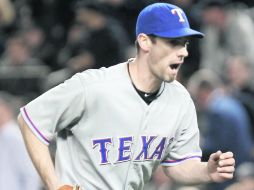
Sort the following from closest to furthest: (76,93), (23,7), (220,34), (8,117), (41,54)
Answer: (76,93), (8,117), (220,34), (41,54), (23,7)

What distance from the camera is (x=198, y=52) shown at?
41.2 feet

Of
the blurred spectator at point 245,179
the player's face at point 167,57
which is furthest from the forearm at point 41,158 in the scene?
the blurred spectator at point 245,179

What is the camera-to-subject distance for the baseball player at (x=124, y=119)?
609cm

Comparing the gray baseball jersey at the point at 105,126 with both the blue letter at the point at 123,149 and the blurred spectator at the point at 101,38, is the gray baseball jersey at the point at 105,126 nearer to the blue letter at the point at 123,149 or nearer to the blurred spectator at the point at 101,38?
the blue letter at the point at 123,149

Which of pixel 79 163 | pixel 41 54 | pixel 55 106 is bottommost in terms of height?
pixel 41 54

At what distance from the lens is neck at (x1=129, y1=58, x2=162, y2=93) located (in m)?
6.27

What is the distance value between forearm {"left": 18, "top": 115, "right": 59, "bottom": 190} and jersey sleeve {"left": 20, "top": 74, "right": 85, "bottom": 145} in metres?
0.03

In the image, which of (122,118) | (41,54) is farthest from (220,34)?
(122,118)

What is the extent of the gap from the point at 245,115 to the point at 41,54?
4.08 metres

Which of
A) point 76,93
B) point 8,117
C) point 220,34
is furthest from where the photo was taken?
point 220,34

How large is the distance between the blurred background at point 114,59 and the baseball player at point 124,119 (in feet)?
10.5

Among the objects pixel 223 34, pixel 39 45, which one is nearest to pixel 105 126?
pixel 223 34

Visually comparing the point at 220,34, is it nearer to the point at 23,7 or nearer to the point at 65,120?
the point at 23,7

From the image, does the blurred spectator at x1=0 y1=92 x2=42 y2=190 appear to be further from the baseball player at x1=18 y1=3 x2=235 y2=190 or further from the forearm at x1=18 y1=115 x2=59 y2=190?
the forearm at x1=18 y1=115 x2=59 y2=190
